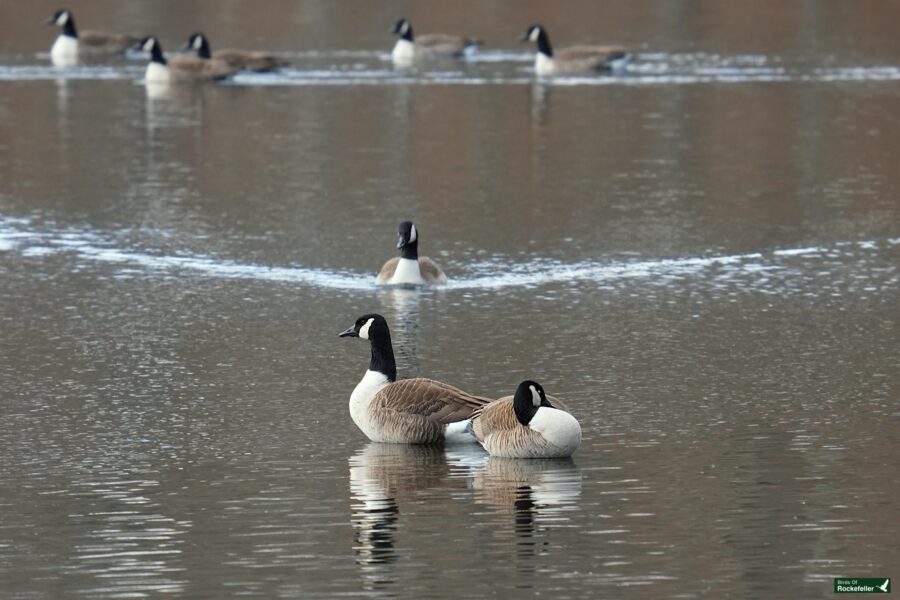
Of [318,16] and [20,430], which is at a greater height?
[318,16]

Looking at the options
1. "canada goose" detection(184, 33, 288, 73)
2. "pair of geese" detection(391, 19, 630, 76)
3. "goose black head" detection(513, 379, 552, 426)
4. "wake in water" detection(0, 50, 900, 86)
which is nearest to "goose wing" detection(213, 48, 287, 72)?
"canada goose" detection(184, 33, 288, 73)

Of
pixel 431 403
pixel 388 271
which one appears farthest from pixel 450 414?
pixel 388 271

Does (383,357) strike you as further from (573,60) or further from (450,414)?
(573,60)

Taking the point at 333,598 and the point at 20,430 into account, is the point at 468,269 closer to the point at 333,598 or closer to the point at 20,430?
the point at 20,430

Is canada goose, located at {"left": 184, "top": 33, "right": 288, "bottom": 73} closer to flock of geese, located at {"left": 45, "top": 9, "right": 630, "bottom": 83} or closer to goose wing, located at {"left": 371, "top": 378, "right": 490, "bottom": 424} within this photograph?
flock of geese, located at {"left": 45, "top": 9, "right": 630, "bottom": 83}

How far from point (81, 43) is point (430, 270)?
29.2m

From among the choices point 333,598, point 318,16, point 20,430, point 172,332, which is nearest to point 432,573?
point 333,598

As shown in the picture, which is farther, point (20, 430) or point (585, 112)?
point (585, 112)

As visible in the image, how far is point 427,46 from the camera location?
156 ft

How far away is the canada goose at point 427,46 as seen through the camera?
47.0 m

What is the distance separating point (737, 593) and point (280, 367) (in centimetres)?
732

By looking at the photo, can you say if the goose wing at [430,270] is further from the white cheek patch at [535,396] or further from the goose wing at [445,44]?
the goose wing at [445,44]

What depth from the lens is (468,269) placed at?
22.2 meters

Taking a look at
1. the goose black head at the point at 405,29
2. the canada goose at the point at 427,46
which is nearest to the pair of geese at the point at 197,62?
the canada goose at the point at 427,46
